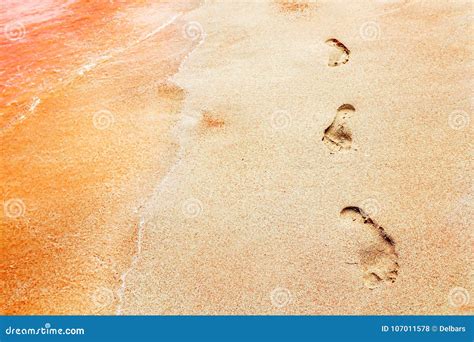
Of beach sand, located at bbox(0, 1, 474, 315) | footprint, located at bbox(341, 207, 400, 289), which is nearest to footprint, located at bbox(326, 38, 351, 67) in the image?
beach sand, located at bbox(0, 1, 474, 315)

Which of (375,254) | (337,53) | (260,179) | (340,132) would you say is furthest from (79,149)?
(337,53)

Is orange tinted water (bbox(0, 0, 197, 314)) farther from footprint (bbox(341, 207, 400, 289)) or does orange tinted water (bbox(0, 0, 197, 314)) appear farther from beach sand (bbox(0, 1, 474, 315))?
footprint (bbox(341, 207, 400, 289))

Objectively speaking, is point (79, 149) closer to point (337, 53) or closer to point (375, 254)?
point (375, 254)

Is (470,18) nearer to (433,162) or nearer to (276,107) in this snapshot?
(433,162)

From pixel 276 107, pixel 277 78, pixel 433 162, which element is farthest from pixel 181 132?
pixel 433 162

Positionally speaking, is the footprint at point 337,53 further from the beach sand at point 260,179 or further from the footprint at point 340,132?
the footprint at point 340,132
